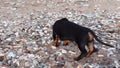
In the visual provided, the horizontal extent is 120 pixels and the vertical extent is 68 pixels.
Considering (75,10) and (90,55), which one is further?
(75,10)

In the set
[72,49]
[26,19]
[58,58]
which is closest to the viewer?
[58,58]

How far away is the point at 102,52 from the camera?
7031 mm

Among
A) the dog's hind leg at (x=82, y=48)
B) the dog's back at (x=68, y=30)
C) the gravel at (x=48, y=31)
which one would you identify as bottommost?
the gravel at (x=48, y=31)

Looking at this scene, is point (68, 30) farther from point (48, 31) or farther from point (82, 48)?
point (48, 31)

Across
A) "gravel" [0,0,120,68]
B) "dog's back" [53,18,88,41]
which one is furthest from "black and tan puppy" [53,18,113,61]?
"gravel" [0,0,120,68]

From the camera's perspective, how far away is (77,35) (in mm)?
6477

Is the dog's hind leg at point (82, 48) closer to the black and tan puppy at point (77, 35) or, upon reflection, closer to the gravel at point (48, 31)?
the black and tan puppy at point (77, 35)

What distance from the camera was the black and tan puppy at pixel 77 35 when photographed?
638 cm

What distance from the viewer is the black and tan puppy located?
6.38 meters

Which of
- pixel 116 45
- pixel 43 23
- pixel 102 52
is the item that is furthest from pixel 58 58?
pixel 43 23

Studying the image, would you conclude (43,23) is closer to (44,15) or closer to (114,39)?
(44,15)

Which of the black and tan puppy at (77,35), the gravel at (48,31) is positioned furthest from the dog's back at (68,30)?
the gravel at (48,31)

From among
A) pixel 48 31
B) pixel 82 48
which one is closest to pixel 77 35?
pixel 82 48

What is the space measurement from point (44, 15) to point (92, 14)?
1613mm
